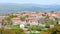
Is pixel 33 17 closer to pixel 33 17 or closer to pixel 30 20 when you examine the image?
pixel 33 17

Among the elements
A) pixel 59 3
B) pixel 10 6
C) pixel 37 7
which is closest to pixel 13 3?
pixel 10 6

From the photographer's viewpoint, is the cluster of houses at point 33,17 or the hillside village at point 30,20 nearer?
the hillside village at point 30,20

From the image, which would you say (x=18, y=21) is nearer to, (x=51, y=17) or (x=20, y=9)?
(x=20, y=9)

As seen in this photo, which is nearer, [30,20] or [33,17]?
[30,20]

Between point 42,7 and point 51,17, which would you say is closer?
point 42,7

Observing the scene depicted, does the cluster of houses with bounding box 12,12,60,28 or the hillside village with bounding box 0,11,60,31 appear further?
the cluster of houses with bounding box 12,12,60,28

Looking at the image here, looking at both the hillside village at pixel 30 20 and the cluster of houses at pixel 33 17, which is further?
the cluster of houses at pixel 33 17

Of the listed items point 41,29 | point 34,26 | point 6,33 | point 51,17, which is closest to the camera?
point 6,33

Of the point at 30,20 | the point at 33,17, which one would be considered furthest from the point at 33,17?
the point at 30,20
